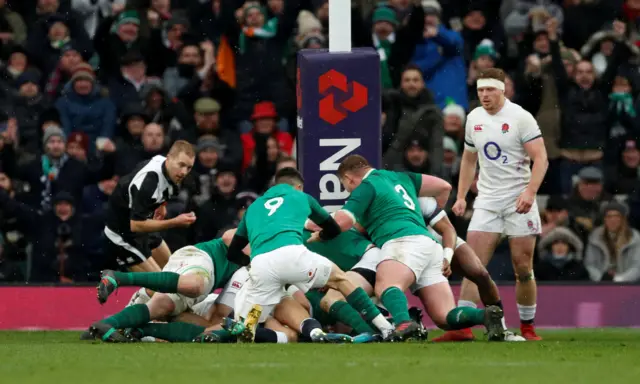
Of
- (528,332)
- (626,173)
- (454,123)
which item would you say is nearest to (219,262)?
(528,332)

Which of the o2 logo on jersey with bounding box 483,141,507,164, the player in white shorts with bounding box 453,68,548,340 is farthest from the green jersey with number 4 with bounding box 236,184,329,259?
the o2 logo on jersey with bounding box 483,141,507,164

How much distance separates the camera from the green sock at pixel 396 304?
36.9 feet

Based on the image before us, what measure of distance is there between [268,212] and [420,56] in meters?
6.42

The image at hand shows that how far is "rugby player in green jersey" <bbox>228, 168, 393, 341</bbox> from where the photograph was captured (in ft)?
36.6

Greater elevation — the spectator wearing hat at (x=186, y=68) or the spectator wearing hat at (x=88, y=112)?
the spectator wearing hat at (x=186, y=68)

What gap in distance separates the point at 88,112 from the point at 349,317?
6388 millimetres

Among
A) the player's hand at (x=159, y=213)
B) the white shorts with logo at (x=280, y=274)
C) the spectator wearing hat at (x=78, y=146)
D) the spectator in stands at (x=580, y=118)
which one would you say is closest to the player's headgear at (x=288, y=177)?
the white shorts with logo at (x=280, y=274)

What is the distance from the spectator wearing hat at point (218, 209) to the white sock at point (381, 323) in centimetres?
478

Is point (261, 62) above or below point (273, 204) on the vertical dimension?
above

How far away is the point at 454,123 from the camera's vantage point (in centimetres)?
1672

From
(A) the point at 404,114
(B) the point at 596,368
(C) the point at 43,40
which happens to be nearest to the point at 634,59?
(A) the point at 404,114

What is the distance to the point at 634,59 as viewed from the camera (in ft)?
58.3

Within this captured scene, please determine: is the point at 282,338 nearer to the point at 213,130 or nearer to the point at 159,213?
the point at 159,213

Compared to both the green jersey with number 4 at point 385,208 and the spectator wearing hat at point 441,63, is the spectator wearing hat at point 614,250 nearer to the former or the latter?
the spectator wearing hat at point 441,63
